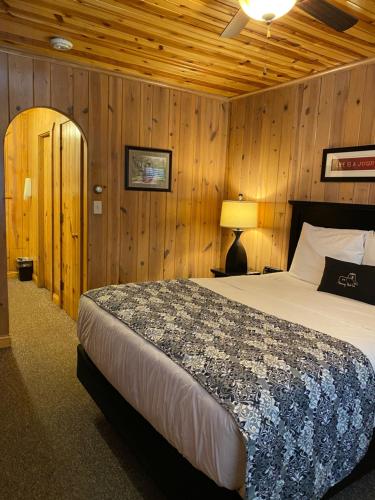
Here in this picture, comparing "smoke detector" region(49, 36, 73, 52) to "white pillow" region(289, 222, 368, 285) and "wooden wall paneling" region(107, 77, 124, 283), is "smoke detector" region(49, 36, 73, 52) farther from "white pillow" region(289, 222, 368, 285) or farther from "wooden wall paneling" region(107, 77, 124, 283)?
"white pillow" region(289, 222, 368, 285)

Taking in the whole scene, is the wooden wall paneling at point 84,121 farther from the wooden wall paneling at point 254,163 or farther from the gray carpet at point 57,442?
the wooden wall paneling at point 254,163

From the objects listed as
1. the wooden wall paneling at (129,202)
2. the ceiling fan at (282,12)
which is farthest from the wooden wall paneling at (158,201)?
the ceiling fan at (282,12)

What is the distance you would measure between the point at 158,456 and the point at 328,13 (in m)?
2.31

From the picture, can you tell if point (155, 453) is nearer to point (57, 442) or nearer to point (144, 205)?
point (57, 442)

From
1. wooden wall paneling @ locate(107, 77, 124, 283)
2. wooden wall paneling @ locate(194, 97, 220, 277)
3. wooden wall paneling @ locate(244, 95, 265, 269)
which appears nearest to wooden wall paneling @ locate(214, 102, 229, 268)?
wooden wall paneling @ locate(194, 97, 220, 277)

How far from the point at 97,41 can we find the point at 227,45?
1.00m

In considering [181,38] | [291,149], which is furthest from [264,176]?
[181,38]

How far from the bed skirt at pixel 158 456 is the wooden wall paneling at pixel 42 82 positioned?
2.31m

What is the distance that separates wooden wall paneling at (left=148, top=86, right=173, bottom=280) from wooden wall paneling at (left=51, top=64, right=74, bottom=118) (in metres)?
0.87

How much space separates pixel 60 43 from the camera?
2871 millimetres

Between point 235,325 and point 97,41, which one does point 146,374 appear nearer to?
point 235,325

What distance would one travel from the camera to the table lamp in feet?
12.3

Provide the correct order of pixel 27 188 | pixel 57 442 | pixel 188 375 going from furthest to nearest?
pixel 27 188 < pixel 57 442 < pixel 188 375

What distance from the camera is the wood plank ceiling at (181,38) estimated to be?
7.70 feet
